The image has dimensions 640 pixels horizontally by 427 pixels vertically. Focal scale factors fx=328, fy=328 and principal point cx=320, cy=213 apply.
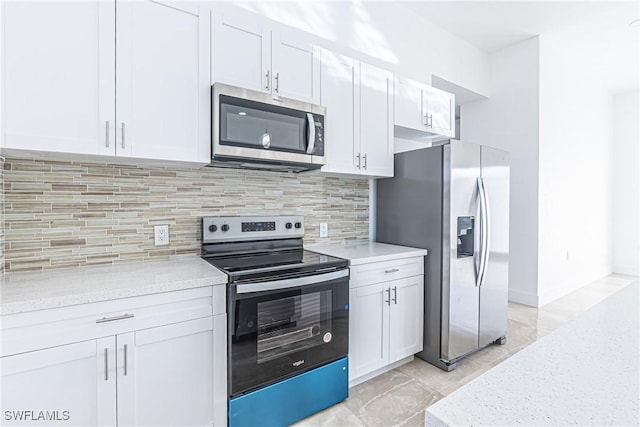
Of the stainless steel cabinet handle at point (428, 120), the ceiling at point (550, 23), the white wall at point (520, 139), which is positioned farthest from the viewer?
the white wall at point (520, 139)

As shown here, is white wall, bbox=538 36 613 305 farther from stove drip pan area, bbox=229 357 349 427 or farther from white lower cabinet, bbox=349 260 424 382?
stove drip pan area, bbox=229 357 349 427

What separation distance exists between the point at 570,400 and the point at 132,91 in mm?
1957

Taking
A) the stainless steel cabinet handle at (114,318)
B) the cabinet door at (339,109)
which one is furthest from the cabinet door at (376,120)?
the stainless steel cabinet handle at (114,318)

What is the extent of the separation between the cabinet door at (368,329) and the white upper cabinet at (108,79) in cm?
133

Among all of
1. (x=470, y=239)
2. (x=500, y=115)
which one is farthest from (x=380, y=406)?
(x=500, y=115)

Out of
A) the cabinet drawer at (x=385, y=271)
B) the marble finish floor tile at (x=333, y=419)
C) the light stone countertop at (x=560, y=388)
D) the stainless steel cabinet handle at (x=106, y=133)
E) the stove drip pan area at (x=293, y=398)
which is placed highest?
the stainless steel cabinet handle at (x=106, y=133)

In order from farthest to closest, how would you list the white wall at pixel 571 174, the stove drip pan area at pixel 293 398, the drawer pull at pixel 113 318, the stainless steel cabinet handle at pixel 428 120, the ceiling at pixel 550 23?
the white wall at pixel 571 174, the ceiling at pixel 550 23, the stainless steel cabinet handle at pixel 428 120, the stove drip pan area at pixel 293 398, the drawer pull at pixel 113 318

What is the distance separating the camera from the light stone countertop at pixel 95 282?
1.27 metres

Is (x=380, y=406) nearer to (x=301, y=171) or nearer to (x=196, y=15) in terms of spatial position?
(x=301, y=171)

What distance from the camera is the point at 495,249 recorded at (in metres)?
2.79

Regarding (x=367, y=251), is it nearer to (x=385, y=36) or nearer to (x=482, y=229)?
(x=482, y=229)

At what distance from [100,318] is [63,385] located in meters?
0.29

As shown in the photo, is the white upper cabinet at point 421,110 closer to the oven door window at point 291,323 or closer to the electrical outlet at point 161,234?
the oven door window at point 291,323

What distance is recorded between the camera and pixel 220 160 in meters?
1.89
